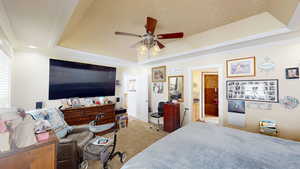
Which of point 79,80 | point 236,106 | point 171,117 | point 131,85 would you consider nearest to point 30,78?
point 79,80

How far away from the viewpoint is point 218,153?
3.82ft

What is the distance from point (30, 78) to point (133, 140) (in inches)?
122

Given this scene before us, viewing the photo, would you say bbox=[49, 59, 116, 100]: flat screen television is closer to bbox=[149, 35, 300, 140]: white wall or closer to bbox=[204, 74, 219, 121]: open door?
bbox=[149, 35, 300, 140]: white wall

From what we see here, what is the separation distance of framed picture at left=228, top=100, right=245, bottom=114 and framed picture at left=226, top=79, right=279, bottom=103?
10 cm

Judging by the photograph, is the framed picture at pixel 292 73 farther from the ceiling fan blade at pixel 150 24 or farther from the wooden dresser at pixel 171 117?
the ceiling fan blade at pixel 150 24

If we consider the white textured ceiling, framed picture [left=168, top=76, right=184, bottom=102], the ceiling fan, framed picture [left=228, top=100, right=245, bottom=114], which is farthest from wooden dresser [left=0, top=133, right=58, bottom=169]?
framed picture [left=228, top=100, right=245, bottom=114]

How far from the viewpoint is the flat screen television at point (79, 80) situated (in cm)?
297

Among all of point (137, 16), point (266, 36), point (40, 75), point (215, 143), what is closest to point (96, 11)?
point (137, 16)

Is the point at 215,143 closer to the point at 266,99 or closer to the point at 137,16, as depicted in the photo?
the point at 266,99

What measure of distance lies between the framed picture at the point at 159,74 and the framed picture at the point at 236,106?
2.07 m

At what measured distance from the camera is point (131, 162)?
1.03 m

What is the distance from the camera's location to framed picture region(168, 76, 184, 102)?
3.54m

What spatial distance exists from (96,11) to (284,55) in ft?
12.1

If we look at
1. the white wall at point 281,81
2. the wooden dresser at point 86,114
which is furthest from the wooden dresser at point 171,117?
the wooden dresser at point 86,114
